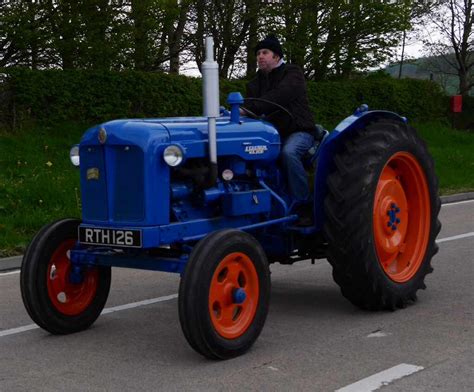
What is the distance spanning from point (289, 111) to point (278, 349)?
201 cm

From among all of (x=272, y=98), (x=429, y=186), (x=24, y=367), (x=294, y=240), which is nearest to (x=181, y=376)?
(x=24, y=367)

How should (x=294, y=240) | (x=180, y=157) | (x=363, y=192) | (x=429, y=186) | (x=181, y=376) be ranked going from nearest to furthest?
(x=181, y=376) → (x=180, y=157) → (x=363, y=192) → (x=294, y=240) → (x=429, y=186)

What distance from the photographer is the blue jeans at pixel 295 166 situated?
267 inches

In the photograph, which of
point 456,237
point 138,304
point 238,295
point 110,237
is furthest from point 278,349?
point 456,237

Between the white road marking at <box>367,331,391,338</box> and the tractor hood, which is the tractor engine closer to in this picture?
the tractor hood

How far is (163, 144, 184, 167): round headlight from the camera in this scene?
5.76m

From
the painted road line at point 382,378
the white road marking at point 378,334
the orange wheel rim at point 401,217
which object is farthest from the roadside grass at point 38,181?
the painted road line at point 382,378

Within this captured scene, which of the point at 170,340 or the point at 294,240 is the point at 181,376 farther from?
the point at 294,240

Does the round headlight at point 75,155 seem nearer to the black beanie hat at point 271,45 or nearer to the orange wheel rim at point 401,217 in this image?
the black beanie hat at point 271,45

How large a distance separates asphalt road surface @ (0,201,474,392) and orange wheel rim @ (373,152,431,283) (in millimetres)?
370

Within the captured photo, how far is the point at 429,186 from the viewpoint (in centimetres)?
759

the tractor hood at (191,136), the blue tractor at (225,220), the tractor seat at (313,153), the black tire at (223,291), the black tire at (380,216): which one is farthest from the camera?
the tractor seat at (313,153)

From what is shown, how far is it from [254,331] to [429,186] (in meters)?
2.50

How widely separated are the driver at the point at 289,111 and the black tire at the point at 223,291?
1.10 metres
